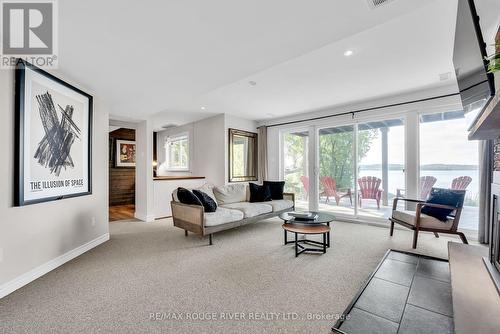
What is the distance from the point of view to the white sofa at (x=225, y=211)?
317cm

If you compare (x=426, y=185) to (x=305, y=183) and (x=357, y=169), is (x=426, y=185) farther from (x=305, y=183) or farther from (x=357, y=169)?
(x=305, y=183)

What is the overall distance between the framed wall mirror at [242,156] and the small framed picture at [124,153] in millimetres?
3674

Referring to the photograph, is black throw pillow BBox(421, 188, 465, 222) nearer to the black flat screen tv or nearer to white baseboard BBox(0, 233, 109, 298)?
the black flat screen tv

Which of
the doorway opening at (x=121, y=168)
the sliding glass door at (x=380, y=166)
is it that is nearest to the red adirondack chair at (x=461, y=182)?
the sliding glass door at (x=380, y=166)

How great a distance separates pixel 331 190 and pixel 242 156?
2.38m

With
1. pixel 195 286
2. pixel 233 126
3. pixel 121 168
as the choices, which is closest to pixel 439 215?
pixel 195 286

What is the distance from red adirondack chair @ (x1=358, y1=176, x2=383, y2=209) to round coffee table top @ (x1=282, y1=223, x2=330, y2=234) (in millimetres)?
2148

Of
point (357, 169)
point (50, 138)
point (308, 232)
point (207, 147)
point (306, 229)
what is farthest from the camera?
point (207, 147)

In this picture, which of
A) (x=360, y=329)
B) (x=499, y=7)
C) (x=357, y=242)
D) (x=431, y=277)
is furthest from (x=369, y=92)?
(x=360, y=329)

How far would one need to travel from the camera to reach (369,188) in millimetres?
4578

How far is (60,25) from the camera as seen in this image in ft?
5.56

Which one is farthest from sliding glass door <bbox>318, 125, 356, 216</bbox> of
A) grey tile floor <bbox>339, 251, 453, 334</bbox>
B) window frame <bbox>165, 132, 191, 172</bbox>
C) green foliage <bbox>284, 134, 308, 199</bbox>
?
window frame <bbox>165, 132, 191, 172</bbox>

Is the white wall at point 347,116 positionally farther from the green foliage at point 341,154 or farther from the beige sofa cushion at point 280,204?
the beige sofa cushion at point 280,204

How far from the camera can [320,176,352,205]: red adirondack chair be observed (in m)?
4.89
